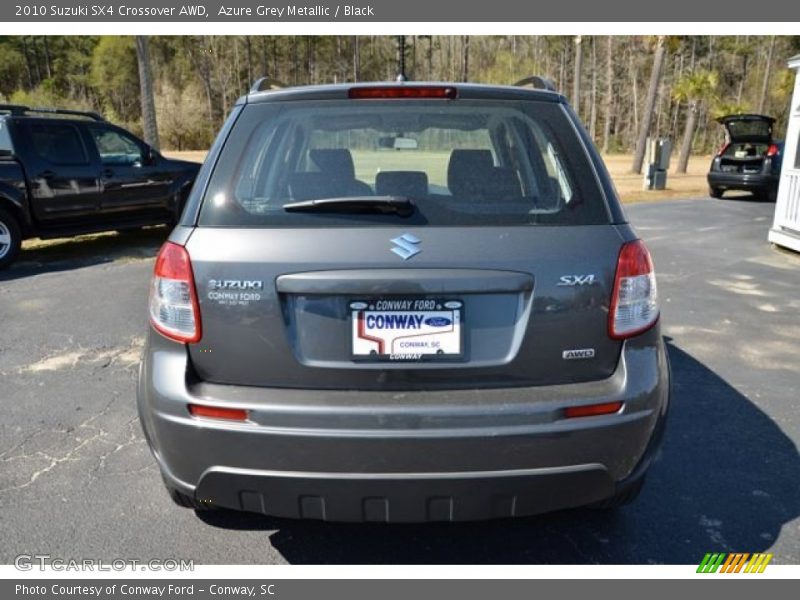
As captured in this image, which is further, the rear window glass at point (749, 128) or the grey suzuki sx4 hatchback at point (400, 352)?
the rear window glass at point (749, 128)

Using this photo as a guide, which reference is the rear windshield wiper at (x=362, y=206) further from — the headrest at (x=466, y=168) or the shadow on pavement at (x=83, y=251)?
the shadow on pavement at (x=83, y=251)

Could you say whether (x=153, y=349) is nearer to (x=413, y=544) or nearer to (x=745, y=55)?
(x=413, y=544)

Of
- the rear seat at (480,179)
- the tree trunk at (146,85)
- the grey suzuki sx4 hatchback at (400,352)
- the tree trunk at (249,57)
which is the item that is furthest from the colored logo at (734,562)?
the tree trunk at (249,57)

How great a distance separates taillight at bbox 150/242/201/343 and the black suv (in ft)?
22.6

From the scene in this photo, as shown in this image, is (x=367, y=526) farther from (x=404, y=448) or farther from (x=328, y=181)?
(x=328, y=181)

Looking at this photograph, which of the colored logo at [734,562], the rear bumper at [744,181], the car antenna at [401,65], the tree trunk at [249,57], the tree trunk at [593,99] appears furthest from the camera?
the tree trunk at [249,57]

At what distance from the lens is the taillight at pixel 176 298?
210cm

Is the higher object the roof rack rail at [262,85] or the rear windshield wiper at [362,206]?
the roof rack rail at [262,85]

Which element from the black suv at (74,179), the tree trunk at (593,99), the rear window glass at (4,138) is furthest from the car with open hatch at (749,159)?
the tree trunk at (593,99)

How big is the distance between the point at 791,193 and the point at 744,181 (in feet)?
Answer: 23.7

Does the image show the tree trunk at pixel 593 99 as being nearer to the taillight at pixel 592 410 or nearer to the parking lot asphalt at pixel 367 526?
the parking lot asphalt at pixel 367 526

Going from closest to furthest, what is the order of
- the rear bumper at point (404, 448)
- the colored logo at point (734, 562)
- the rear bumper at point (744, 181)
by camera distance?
1. the rear bumper at point (404, 448)
2. the colored logo at point (734, 562)
3. the rear bumper at point (744, 181)

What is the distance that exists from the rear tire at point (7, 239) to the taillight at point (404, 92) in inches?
282
